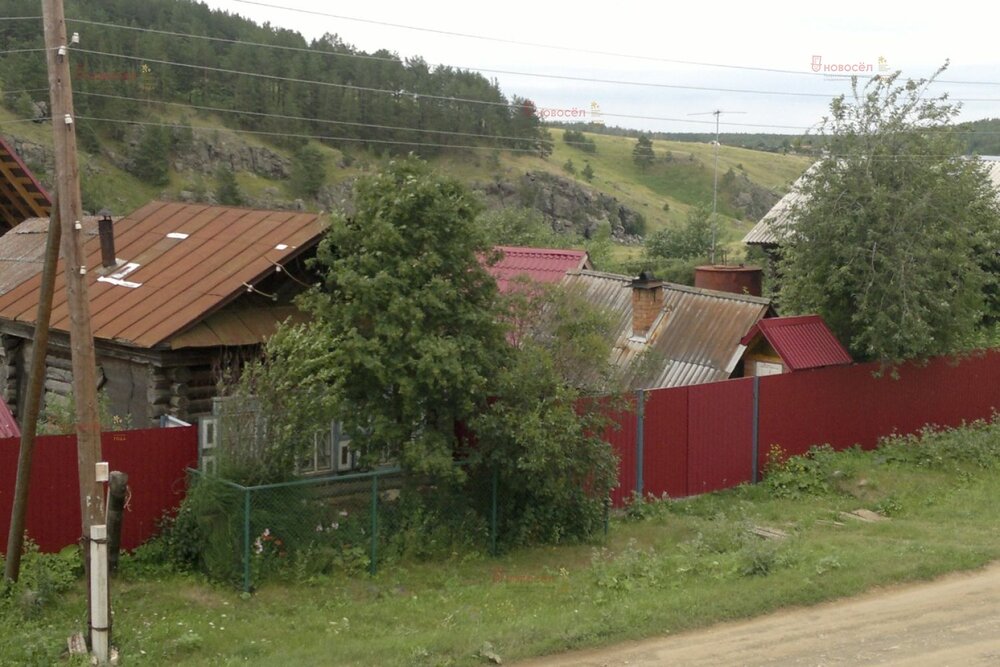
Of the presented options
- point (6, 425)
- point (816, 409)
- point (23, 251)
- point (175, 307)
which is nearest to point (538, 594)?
point (6, 425)

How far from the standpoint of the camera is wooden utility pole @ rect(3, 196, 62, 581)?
9.69 m

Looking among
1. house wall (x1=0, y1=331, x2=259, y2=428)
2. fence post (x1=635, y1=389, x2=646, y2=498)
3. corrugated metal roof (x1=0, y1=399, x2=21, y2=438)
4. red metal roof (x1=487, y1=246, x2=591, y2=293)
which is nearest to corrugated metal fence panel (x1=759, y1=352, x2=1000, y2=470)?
fence post (x1=635, y1=389, x2=646, y2=498)

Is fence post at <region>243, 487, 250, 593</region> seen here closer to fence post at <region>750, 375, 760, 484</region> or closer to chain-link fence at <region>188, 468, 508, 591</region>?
chain-link fence at <region>188, 468, 508, 591</region>

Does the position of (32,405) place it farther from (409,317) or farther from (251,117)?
(251,117)

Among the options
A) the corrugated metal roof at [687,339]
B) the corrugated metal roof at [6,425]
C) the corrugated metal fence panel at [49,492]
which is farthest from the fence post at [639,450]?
the corrugated metal roof at [6,425]

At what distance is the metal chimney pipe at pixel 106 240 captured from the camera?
17891 millimetres

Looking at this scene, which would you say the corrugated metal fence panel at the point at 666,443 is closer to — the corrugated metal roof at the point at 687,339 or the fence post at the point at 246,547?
the corrugated metal roof at the point at 687,339

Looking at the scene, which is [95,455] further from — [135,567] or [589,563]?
[589,563]

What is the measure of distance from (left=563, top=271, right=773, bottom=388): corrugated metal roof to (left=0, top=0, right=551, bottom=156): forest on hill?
61.1 m

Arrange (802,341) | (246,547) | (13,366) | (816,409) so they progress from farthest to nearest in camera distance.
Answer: (13,366)
(802,341)
(816,409)
(246,547)

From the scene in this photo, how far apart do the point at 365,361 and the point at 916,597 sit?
252 inches

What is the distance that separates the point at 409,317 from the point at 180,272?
660 centimetres

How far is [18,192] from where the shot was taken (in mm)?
23547

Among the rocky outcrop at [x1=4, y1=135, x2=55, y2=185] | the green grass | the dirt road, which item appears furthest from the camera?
the rocky outcrop at [x1=4, y1=135, x2=55, y2=185]
